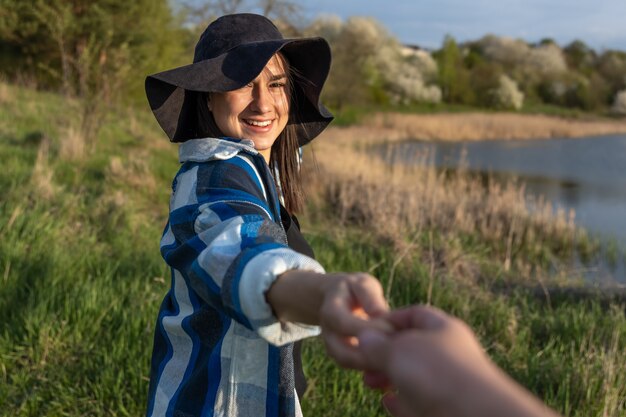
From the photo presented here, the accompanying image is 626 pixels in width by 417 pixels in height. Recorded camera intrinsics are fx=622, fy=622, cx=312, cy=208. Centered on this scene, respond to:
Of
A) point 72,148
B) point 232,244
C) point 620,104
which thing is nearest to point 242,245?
point 232,244

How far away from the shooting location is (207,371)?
1134 mm

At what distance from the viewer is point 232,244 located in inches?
33.8

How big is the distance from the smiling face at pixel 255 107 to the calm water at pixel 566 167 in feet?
17.8

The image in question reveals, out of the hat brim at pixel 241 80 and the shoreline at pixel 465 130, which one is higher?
the hat brim at pixel 241 80

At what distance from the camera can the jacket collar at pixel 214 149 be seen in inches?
43.9

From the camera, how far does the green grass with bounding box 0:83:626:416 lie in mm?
2314

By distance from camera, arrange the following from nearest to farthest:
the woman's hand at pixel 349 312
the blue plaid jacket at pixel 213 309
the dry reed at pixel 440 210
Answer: the woman's hand at pixel 349 312, the blue plaid jacket at pixel 213 309, the dry reed at pixel 440 210

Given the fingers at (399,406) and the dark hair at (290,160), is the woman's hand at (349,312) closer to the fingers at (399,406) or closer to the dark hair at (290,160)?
the fingers at (399,406)

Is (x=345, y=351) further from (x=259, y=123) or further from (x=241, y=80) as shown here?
(x=259, y=123)

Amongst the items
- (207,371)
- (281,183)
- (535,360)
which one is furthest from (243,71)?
(535,360)

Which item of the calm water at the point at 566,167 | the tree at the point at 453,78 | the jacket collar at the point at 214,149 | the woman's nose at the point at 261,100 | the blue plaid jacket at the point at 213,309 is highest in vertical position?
the tree at the point at 453,78

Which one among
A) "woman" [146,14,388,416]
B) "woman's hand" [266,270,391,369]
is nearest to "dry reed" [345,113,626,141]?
"woman" [146,14,388,416]

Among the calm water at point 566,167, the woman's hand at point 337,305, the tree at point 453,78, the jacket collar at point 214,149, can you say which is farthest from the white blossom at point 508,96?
the woman's hand at point 337,305

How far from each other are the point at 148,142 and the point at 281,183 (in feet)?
24.3
